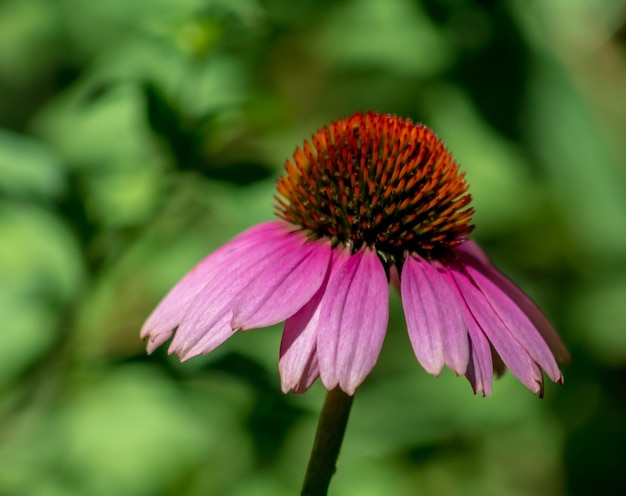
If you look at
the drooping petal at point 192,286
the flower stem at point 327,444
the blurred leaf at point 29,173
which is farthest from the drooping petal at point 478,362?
the blurred leaf at point 29,173

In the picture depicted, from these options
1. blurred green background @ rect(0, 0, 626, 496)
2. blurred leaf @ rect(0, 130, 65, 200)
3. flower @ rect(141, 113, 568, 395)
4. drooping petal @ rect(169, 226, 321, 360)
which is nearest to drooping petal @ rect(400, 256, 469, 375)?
flower @ rect(141, 113, 568, 395)

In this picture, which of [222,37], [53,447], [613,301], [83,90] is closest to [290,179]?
[222,37]

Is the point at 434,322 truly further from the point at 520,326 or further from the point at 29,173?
the point at 29,173

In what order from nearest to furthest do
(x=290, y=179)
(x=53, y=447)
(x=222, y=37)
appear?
(x=290, y=179) < (x=222, y=37) < (x=53, y=447)

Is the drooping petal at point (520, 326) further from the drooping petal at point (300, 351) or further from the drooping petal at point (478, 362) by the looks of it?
the drooping petal at point (300, 351)

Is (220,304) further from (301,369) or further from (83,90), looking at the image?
(83,90)
